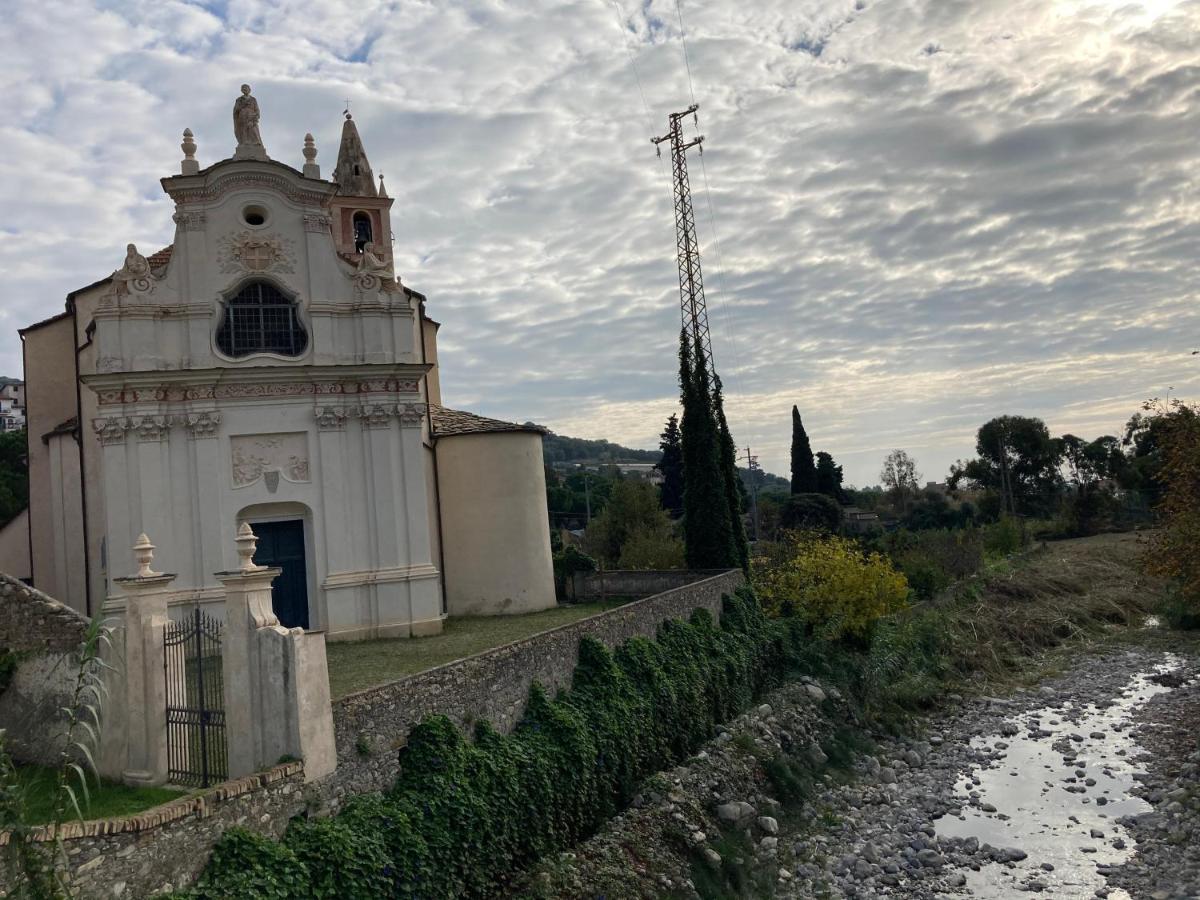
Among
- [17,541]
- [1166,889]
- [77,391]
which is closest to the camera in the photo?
[1166,889]

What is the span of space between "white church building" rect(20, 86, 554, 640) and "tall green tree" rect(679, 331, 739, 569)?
34.6ft

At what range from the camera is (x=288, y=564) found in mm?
22000

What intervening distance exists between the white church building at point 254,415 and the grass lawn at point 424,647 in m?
0.98

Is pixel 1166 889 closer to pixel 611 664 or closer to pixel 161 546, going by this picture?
pixel 611 664

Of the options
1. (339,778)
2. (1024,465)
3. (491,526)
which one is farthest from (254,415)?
(1024,465)

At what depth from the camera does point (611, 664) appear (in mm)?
18047

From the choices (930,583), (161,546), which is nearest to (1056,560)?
(930,583)

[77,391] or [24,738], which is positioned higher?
[77,391]

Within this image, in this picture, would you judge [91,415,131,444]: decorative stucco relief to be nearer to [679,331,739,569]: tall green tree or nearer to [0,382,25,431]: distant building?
[679,331,739,569]: tall green tree

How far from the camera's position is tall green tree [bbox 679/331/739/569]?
30.2 m

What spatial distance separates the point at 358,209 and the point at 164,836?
2463 cm

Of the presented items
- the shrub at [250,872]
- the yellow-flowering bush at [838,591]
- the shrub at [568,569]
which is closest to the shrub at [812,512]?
the yellow-flowering bush at [838,591]

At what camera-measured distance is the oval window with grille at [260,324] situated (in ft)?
71.8

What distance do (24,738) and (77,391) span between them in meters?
14.5
